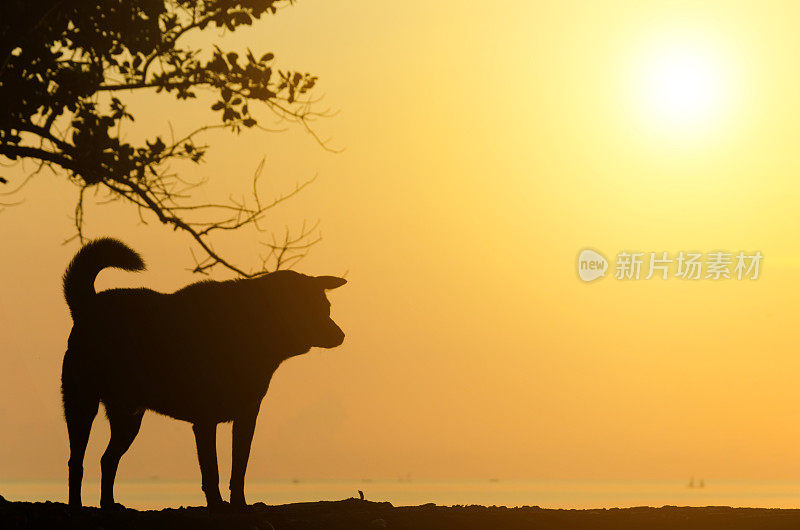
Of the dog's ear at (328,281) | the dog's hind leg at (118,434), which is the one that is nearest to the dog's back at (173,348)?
the dog's hind leg at (118,434)

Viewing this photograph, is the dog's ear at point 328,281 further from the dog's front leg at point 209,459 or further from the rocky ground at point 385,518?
the rocky ground at point 385,518

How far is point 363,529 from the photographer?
501 inches

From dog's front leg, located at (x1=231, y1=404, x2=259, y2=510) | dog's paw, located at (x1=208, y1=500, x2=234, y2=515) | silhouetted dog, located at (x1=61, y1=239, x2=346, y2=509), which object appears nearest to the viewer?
dog's paw, located at (x1=208, y1=500, x2=234, y2=515)

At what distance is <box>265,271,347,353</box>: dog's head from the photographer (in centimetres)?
1587

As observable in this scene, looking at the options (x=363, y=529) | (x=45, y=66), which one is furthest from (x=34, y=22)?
(x=363, y=529)

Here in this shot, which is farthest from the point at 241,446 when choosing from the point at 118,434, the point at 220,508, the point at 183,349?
the point at 118,434

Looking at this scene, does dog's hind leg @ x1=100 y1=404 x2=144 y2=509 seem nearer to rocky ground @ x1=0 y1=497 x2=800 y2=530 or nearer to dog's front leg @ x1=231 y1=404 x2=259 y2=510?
dog's front leg @ x1=231 y1=404 x2=259 y2=510

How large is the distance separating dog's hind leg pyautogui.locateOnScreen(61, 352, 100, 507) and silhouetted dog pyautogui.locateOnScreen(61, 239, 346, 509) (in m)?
0.01

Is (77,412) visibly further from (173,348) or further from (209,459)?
(209,459)

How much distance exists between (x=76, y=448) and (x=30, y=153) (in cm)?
411

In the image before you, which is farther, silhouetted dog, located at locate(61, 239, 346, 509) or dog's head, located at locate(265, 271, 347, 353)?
dog's head, located at locate(265, 271, 347, 353)

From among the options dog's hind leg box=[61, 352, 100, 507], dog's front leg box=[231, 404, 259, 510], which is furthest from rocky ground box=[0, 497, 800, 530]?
dog's hind leg box=[61, 352, 100, 507]

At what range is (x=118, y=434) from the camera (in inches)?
619

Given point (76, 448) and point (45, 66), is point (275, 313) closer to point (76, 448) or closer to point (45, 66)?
point (76, 448)
